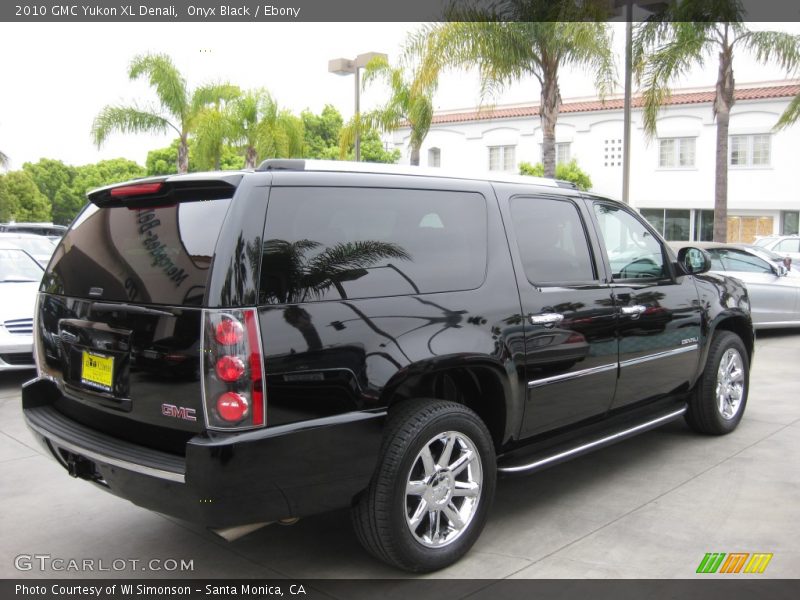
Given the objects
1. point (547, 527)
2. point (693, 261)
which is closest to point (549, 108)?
point (693, 261)

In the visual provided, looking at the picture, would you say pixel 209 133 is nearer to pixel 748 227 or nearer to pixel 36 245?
pixel 36 245

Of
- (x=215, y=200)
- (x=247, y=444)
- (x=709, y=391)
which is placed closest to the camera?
(x=247, y=444)

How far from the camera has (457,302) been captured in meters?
3.74

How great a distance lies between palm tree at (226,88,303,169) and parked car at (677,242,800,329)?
17.7 metres

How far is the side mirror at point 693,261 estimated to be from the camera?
216 inches

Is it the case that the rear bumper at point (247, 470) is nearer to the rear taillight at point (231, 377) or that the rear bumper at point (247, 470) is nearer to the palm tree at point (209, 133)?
the rear taillight at point (231, 377)

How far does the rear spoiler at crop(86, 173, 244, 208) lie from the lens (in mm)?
3262

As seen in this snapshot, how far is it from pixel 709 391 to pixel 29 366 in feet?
21.3

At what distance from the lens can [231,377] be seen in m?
3.00

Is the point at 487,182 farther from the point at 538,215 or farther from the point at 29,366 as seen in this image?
the point at 29,366

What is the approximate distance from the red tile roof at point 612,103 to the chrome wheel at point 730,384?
1876cm

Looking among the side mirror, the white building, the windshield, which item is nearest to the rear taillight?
the side mirror

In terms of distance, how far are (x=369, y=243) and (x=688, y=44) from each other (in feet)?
53.2

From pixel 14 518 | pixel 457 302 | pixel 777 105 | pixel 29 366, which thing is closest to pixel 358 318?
pixel 457 302
